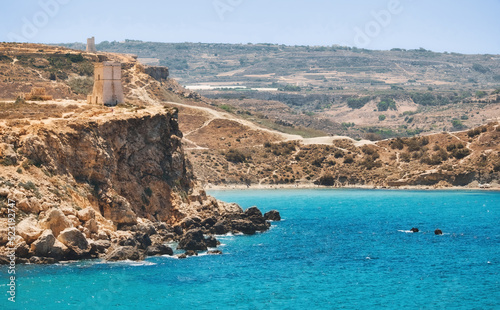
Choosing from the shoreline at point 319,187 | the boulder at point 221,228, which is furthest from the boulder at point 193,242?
the shoreline at point 319,187

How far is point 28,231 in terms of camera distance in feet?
138

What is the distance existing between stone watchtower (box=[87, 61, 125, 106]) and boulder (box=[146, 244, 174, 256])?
17.3 meters

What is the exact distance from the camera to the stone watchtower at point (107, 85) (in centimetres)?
6141

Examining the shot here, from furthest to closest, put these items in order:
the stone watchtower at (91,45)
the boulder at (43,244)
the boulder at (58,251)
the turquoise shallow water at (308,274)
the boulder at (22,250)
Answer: the stone watchtower at (91,45) < the boulder at (58,251) < the boulder at (43,244) < the boulder at (22,250) < the turquoise shallow water at (308,274)

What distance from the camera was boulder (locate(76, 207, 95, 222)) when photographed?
45656mm

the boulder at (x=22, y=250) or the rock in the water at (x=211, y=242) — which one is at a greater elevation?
the boulder at (x=22, y=250)

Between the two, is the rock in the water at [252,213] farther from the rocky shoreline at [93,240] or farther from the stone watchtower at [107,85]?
the stone watchtower at [107,85]

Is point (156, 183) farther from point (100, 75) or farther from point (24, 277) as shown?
point (24, 277)

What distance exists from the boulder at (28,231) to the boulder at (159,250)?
7242mm

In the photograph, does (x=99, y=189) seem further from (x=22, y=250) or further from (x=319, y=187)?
(x=319, y=187)

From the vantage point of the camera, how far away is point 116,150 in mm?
53938

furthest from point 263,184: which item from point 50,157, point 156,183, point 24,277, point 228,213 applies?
point 24,277

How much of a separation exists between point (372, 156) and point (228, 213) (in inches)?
1962

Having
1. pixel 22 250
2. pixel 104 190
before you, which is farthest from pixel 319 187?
pixel 22 250
